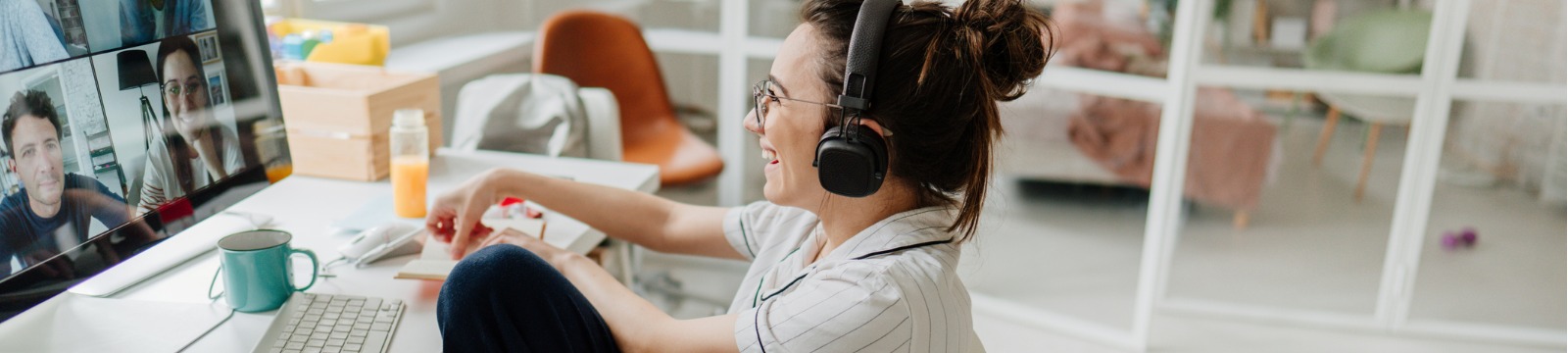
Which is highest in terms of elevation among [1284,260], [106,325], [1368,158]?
[106,325]

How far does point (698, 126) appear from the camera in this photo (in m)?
2.92

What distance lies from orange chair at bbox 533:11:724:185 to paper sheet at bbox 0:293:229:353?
151 cm

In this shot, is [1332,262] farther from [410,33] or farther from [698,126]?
[410,33]

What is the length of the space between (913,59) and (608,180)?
83 cm

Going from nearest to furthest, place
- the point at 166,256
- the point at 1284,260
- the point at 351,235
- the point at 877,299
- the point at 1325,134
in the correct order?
the point at 877,299 → the point at 166,256 → the point at 351,235 → the point at 1325,134 → the point at 1284,260

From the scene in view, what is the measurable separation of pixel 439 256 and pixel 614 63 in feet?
5.13

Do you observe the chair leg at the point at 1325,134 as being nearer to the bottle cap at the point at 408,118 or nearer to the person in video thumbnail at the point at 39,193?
the bottle cap at the point at 408,118

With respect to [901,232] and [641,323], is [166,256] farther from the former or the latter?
[901,232]

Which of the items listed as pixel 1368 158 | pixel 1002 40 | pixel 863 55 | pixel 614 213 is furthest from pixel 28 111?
pixel 1368 158

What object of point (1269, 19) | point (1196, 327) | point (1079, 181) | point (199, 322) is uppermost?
point (1269, 19)

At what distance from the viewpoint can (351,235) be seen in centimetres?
135

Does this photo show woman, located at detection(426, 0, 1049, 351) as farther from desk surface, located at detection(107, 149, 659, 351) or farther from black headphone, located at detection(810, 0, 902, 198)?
desk surface, located at detection(107, 149, 659, 351)

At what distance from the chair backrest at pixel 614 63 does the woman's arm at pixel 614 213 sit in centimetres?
133

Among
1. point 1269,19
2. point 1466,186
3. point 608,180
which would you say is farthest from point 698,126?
point 1466,186
